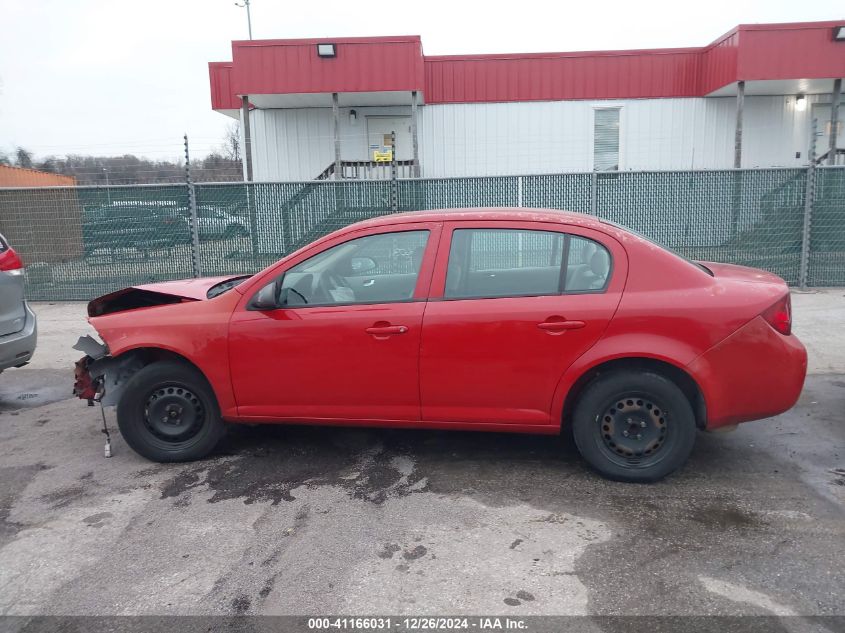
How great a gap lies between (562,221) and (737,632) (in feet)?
8.01

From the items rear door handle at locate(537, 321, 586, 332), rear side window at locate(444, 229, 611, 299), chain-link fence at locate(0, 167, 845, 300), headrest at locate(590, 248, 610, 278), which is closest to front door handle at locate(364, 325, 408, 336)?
rear side window at locate(444, 229, 611, 299)

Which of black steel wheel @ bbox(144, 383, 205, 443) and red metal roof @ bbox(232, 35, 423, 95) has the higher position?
red metal roof @ bbox(232, 35, 423, 95)

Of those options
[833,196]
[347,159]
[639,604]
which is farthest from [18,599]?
[347,159]

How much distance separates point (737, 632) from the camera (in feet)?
8.79

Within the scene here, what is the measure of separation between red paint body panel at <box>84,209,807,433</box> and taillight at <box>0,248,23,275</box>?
1.94 metres

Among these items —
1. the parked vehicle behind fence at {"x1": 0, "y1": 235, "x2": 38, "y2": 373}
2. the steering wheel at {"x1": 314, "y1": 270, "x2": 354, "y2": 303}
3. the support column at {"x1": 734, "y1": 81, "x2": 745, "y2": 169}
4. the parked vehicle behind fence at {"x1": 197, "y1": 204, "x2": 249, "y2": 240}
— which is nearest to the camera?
the steering wheel at {"x1": 314, "y1": 270, "x2": 354, "y2": 303}

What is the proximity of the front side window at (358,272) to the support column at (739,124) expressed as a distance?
13.6 m

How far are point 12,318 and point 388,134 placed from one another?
12946 millimetres

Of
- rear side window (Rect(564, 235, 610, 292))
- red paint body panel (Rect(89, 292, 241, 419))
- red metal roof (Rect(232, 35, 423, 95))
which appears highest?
red metal roof (Rect(232, 35, 423, 95))

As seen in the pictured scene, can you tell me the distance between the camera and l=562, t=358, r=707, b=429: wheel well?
3.97 m

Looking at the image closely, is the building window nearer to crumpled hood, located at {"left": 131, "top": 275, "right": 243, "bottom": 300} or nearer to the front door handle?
crumpled hood, located at {"left": 131, "top": 275, "right": 243, "bottom": 300}

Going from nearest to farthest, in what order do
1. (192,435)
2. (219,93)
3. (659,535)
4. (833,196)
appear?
1. (659,535)
2. (192,435)
3. (833,196)
4. (219,93)

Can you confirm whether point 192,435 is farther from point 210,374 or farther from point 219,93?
point 219,93

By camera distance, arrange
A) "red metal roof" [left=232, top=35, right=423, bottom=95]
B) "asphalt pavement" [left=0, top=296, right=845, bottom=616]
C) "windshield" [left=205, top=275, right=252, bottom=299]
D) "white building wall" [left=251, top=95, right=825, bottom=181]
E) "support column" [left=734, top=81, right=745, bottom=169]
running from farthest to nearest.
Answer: "white building wall" [left=251, top=95, right=825, bottom=181] < "support column" [left=734, top=81, right=745, bottom=169] < "red metal roof" [left=232, top=35, right=423, bottom=95] < "windshield" [left=205, top=275, right=252, bottom=299] < "asphalt pavement" [left=0, top=296, right=845, bottom=616]
